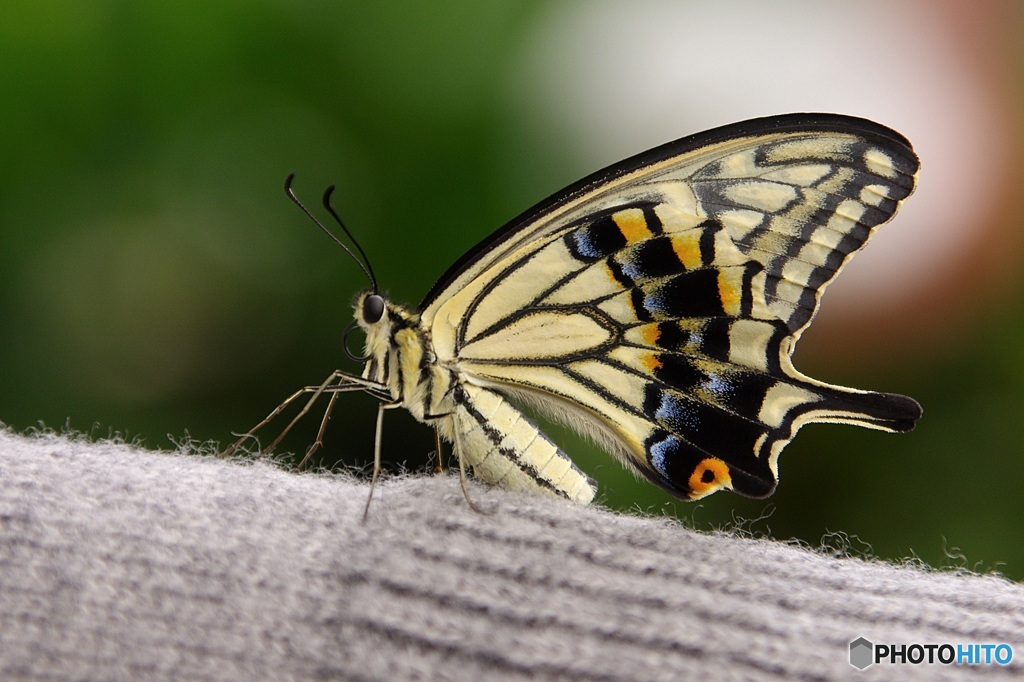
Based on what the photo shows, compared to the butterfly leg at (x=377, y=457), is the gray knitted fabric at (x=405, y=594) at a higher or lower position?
lower

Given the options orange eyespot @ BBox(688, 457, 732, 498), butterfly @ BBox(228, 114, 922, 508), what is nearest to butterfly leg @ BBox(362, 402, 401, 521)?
butterfly @ BBox(228, 114, 922, 508)

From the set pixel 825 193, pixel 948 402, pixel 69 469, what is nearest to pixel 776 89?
pixel 948 402

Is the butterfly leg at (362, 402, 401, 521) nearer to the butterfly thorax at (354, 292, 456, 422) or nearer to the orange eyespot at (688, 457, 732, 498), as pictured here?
the butterfly thorax at (354, 292, 456, 422)

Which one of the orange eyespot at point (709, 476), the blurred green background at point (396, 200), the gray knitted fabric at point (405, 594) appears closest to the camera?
the gray knitted fabric at point (405, 594)

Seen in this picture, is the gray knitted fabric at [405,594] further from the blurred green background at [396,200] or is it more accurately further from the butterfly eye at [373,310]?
the blurred green background at [396,200]

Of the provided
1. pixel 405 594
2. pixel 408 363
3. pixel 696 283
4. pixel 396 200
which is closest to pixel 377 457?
pixel 408 363

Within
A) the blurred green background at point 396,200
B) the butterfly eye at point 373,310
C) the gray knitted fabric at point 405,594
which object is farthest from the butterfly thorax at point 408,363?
the blurred green background at point 396,200

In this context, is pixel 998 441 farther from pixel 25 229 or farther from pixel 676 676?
pixel 25 229
